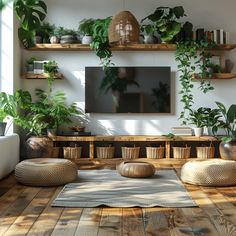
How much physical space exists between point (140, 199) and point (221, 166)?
1105 mm

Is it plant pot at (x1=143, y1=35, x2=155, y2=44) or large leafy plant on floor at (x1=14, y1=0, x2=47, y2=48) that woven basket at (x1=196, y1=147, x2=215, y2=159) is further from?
large leafy plant on floor at (x1=14, y1=0, x2=47, y2=48)

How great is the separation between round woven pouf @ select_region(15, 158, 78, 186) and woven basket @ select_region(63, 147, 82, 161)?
5.90 feet

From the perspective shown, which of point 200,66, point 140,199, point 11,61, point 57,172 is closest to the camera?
point 140,199

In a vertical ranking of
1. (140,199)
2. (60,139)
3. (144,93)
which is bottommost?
(140,199)

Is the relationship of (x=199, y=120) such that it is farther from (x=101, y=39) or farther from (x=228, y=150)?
(x=101, y=39)

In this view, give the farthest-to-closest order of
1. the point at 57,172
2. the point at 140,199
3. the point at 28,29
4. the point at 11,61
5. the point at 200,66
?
the point at 200,66 → the point at 11,61 → the point at 57,172 → the point at 140,199 → the point at 28,29

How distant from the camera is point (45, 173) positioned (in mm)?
4215

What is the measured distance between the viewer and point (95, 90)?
655 centimetres

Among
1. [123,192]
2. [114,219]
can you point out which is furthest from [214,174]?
[114,219]

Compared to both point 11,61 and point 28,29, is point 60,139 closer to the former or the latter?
point 11,61

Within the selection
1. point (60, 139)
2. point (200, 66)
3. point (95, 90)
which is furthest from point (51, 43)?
point (200, 66)

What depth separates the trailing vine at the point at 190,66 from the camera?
629cm

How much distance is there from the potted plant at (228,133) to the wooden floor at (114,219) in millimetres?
2142

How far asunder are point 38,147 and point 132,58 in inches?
81.7
